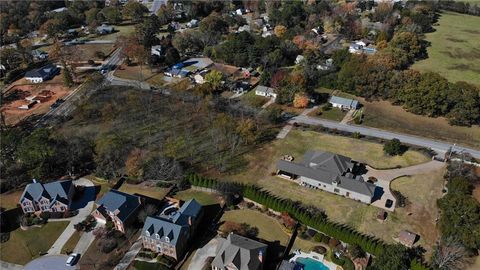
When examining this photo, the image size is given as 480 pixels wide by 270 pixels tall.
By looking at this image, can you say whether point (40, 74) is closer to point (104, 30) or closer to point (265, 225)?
point (104, 30)

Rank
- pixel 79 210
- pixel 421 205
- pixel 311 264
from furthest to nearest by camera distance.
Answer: pixel 421 205, pixel 79 210, pixel 311 264

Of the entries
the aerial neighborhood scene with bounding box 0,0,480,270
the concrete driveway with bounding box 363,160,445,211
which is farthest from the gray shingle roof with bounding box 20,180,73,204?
the concrete driveway with bounding box 363,160,445,211

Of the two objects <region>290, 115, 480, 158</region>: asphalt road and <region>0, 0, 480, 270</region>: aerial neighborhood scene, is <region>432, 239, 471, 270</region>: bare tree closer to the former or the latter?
<region>0, 0, 480, 270</region>: aerial neighborhood scene

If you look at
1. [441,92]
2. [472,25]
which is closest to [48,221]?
[441,92]

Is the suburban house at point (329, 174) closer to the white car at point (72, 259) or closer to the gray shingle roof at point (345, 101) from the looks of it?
the gray shingle roof at point (345, 101)

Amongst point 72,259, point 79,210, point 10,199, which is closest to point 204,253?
point 72,259

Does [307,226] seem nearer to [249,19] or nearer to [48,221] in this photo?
[48,221]

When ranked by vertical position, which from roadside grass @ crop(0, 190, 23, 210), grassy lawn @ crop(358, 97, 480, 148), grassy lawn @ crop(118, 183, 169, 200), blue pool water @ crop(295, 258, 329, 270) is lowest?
roadside grass @ crop(0, 190, 23, 210)
